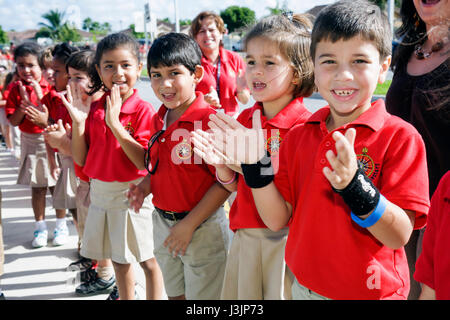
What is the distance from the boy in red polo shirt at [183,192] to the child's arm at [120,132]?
0.13 m

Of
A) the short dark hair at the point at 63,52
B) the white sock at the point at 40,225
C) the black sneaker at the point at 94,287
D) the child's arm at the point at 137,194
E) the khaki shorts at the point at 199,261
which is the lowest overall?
the black sneaker at the point at 94,287

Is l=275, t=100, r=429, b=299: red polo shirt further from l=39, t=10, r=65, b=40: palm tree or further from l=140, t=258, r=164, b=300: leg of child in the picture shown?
l=39, t=10, r=65, b=40: palm tree

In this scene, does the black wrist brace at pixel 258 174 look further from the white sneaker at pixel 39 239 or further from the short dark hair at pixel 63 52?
the white sneaker at pixel 39 239

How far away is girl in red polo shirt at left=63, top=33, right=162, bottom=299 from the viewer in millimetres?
2125

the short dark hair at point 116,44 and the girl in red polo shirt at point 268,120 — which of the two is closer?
the girl in red polo shirt at point 268,120

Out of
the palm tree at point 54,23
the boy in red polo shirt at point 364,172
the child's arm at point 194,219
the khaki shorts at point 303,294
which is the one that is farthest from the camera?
the palm tree at point 54,23

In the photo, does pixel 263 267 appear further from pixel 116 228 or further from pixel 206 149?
pixel 116 228

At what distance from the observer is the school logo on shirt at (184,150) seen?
179cm

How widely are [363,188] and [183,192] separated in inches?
39.3

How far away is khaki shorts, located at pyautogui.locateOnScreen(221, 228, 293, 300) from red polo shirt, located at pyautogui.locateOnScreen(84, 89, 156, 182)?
3.01ft

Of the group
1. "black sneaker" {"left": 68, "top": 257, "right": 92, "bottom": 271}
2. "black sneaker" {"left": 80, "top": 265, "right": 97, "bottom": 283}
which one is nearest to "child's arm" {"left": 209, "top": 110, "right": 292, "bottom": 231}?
"black sneaker" {"left": 80, "top": 265, "right": 97, "bottom": 283}

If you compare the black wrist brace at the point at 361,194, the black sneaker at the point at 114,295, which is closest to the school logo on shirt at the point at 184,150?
the black wrist brace at the point at 361,194
